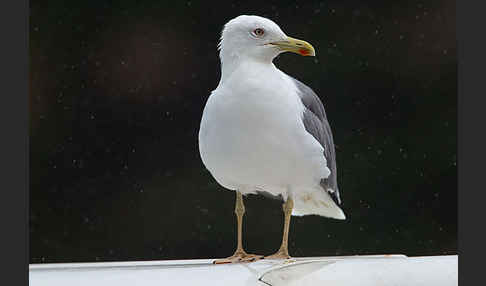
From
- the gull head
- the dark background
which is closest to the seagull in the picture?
the gull head

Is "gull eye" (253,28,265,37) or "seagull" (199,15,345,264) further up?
"gull eye" (253,28,265,37)

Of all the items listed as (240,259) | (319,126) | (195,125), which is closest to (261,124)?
(319,126)

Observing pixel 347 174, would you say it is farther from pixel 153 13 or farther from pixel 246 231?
pixel 153 13

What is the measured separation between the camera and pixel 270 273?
2.90m

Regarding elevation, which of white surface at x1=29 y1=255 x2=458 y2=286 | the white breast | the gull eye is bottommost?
white surface at x1=29 y1=255 x2=458 y2=286

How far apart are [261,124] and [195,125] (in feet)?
2.67

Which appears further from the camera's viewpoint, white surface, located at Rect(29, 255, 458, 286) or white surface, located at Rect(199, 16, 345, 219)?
white surface, located at Rect(199, 16, 345, 219)

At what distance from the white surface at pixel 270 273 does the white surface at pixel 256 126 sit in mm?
310

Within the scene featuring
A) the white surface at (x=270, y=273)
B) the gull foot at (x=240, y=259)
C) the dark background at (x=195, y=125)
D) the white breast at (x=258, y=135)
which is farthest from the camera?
the dark background at (x=195, y=125)

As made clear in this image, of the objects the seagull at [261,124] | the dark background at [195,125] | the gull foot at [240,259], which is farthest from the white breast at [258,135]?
the dark background at [195,125]

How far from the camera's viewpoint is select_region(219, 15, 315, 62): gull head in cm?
317

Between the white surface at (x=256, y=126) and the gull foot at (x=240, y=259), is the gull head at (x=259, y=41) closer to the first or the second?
the white surface at (x=256, y=126)

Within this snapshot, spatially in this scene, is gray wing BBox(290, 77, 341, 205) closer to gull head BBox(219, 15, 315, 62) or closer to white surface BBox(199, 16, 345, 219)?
white surface BBox(199, 16, 345, 219)

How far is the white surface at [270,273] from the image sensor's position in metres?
2.88
